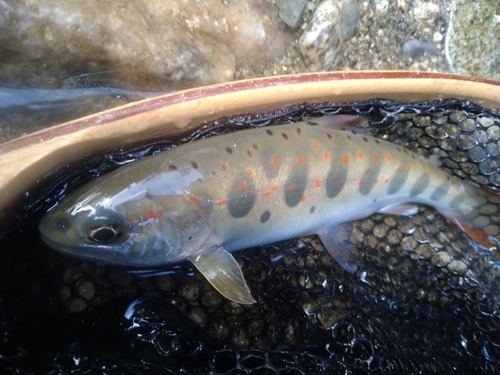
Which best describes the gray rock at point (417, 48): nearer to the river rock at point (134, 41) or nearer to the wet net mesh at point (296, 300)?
the wet net mesh at point (296, 300)

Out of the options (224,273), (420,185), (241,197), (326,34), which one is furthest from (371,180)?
(326,34)

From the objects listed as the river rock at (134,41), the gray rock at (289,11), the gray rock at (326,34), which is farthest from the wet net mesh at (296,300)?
the gray rock at (289,11)

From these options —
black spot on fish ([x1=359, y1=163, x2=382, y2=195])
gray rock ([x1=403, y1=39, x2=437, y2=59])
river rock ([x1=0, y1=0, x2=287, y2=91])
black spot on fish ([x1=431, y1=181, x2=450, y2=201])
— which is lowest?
black spot on fish ([x1=431, y1=181, x2=450, y2=201])

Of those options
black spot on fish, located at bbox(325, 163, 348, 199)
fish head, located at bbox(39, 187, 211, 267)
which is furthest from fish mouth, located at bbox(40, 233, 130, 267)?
black spot on fish, located at bbox(325, 163, 348, 199)

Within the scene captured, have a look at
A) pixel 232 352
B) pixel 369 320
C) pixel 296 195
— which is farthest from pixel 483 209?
pixel 232 352

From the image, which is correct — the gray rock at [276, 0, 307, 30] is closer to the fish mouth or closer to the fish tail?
the fish tail
